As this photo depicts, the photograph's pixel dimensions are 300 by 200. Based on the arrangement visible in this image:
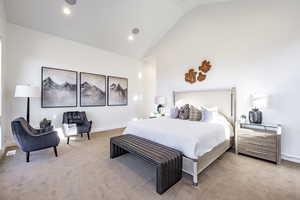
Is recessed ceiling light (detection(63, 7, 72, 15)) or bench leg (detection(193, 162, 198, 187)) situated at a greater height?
recessed ceiling light (detection(63, 7, 72, 15))

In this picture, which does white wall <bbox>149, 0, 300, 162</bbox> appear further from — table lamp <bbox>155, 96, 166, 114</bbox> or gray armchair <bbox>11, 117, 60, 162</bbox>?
gray armchair <bbox>11, 117, 60, 162</bbox>

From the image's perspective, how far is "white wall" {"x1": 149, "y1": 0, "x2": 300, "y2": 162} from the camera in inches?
104

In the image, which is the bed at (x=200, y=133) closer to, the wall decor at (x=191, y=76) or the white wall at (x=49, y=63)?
the wall decor at (x=191, y=76)

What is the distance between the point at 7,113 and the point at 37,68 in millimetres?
1389

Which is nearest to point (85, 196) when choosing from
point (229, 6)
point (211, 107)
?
point (211, 107)

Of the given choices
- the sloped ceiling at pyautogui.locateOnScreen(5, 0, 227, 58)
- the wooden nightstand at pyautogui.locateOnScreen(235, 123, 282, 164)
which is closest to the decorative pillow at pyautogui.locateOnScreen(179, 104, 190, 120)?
the wooden nightstand at pyautogui.locateOnScreen(235, 123, 282, 164)

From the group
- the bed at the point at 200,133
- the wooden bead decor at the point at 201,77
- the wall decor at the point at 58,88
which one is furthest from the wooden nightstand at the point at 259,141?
the wall decor at the point at 58,88

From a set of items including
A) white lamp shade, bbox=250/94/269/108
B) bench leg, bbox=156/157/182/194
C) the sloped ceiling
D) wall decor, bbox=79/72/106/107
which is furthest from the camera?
wall decor, bbox=79/72/106/107

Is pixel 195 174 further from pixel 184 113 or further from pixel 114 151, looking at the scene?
pixel 184 113

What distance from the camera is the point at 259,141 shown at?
2.69m

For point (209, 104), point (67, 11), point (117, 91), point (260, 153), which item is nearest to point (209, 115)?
point (209, 104)

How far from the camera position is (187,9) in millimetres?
4332

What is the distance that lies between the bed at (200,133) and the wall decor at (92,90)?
232 cm

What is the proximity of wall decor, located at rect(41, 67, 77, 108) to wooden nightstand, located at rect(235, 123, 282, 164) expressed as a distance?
16.1 feet
